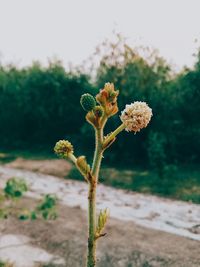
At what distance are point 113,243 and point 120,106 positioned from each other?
932 centimetres

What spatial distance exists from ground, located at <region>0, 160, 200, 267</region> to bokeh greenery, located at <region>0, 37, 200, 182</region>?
18.4 feet

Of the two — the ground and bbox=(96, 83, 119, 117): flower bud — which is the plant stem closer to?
bbox=(96, 83, 119, 117): flower bud

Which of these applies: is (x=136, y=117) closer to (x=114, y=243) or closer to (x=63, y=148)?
(x=63, y=148)

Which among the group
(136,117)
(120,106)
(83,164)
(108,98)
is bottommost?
(83,164)

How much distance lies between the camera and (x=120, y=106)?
14.9 m

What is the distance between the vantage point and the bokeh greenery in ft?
44.6

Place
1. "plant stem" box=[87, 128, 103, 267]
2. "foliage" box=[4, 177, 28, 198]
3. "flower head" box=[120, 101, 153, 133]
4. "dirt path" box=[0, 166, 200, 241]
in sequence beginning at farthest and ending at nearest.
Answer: "dirt path" box=[0, 166, 200, 241]
"foliage" box=[4, 177, 28, 198]
"plant stem" box=[87, 128, 103, 267]
"flower head" box=[120, 101, 153, 133]

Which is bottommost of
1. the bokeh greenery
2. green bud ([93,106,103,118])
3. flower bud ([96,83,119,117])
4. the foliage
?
green bud ([93,106,103,118])

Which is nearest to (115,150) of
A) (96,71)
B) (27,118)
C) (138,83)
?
(138,83)

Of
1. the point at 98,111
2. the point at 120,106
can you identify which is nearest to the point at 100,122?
the point at 98,111

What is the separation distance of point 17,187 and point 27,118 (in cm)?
1324

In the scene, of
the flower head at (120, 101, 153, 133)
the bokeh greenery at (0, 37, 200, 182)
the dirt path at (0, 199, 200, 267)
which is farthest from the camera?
the bokeh greenery at (0, 37, 200, 182)

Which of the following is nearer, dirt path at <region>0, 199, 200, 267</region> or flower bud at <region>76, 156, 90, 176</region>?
flower bud at <region>76, 156, 90, 176</region>

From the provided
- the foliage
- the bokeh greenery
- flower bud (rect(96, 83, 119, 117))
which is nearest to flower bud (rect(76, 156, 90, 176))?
flower bud (rect(96, 83, 119, 117))
